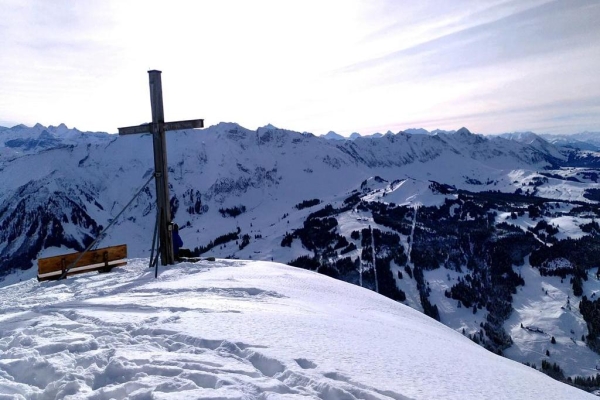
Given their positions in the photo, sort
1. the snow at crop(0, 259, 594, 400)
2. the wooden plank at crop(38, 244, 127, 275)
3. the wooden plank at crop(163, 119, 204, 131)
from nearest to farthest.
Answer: the snow at crop(0, 259, 594, 400), the wooden plank at crop(38, 244, 127, 275), the wooden plank at crop(163, 119, 204, 131)

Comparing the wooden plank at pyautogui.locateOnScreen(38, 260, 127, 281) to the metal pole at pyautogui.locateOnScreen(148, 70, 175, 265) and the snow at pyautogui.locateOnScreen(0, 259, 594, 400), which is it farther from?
the snow at pyautogui.locateOnScreen(0, 259, 594, 400)

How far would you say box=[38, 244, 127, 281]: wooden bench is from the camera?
14102mm

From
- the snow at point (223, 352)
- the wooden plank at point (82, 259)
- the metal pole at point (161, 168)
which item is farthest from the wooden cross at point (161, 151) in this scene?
the snow at point (223, 352)

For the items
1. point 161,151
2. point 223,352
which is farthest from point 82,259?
point 223,352

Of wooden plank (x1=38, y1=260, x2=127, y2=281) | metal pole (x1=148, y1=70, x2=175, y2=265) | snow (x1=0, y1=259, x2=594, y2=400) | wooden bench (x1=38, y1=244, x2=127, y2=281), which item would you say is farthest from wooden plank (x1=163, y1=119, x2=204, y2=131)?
snow (x1=0, y1=259, x2=594, y2=400)

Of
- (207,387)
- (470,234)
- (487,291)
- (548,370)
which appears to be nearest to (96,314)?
(207,387)

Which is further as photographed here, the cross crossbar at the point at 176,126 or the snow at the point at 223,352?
the cross crossbar at the point at 176,126

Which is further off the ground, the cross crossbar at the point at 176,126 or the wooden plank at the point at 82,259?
the cross crossbar at the point at 176,126

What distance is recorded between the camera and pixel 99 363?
5.95 meters

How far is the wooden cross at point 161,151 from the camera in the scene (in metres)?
14.8

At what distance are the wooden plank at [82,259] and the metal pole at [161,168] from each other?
1939mm

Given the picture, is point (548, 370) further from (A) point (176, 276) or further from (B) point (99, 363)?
(B) point (99, 363)

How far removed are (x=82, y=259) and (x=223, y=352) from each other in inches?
441

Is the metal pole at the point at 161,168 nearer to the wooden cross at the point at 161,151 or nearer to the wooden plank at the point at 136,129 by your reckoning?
the wooden cross at the point at 161,151
